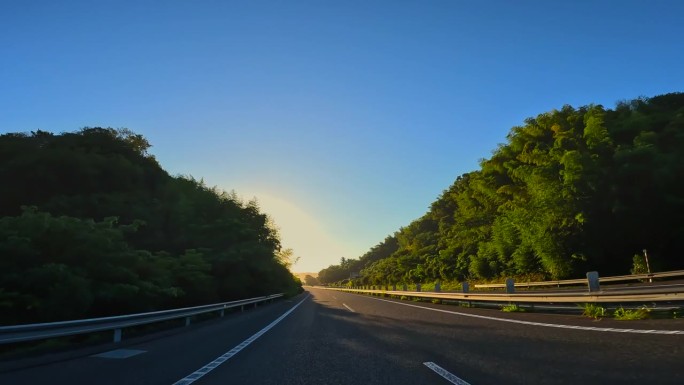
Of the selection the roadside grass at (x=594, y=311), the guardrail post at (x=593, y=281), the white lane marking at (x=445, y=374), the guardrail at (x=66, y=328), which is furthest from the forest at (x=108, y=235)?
the guardrail post at (x=593, y=281)

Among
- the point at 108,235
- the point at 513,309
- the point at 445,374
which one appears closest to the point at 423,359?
the point at 445,374

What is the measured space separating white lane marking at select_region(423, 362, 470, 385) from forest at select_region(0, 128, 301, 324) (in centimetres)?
1145

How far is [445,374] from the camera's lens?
520cm

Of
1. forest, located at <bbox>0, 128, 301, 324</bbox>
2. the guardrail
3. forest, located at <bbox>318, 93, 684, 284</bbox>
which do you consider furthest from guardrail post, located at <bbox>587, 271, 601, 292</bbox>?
forest, located at <bbox>318, 93, 684, 284</bbox>

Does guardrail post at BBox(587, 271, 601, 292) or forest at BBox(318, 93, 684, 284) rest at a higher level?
forest at BBox(318, 93, 684, 284)

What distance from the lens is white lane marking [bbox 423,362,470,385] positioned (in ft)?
15.6

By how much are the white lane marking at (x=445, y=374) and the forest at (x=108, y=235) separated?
11.4 m

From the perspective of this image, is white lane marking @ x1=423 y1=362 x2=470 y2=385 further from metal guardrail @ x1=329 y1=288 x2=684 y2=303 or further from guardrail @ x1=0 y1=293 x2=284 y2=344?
guardrail @ x1=0 y1=293 x2=284 y2=344

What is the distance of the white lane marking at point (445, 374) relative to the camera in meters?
4.74

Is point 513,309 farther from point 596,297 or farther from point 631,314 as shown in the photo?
point 631,314

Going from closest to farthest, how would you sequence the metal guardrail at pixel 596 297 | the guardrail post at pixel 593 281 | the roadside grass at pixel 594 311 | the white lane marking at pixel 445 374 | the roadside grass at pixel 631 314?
the white lane marking at pixel 445 374
the metal guardrail at pixel 596 297
the roadside grass at pixel 631 314
the roadside grass at pixel 594 311
the guardrail post at pixel 593 281

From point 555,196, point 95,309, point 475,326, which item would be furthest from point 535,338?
point 555,196

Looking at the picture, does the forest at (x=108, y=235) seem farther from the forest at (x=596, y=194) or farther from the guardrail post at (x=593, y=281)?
the forest at (x=596, y=194)

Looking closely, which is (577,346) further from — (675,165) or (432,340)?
(675,165)
